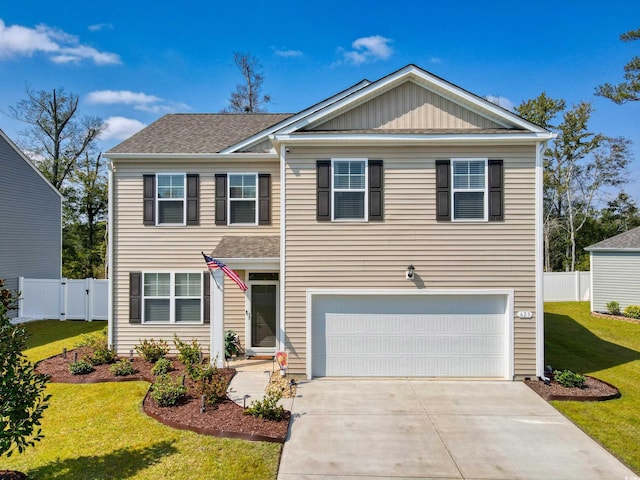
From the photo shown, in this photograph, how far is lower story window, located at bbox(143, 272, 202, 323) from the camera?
36.3 feet

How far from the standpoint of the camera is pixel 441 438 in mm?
6395

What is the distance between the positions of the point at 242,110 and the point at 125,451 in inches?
1034

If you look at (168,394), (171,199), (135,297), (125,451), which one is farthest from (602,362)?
(135,297)

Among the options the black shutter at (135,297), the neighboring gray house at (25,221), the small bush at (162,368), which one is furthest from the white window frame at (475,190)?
the neighboring gray house at (25,221)

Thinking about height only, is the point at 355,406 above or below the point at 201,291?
below

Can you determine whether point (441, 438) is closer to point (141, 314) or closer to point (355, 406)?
point (355, 406)

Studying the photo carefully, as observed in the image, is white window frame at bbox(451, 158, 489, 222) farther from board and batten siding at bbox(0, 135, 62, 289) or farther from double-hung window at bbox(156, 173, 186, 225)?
board and batten siding at bbox(0, 135, 62, 289)

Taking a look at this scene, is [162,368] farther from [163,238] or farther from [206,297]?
[163,238]

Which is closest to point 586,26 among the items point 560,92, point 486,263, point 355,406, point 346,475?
point 560,92

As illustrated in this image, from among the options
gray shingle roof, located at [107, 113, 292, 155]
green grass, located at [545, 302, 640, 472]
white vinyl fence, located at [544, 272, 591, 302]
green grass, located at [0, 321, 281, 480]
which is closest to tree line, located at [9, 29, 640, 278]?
white vinyl fence, located at [544, 272, 591, 302]

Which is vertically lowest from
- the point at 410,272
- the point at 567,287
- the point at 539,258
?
the point at 567,287

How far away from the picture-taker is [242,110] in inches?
1121

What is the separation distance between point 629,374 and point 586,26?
15397 mm

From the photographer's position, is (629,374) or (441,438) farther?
(629,374)
